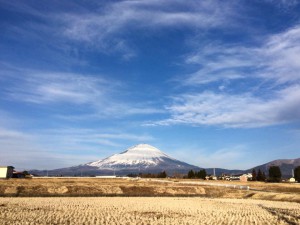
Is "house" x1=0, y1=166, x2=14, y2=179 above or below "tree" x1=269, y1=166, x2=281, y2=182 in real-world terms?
below

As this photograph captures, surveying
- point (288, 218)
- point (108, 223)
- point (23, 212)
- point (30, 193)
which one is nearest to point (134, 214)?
point (108, 223)

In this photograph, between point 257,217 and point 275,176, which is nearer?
point 257,217

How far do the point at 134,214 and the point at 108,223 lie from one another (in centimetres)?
635

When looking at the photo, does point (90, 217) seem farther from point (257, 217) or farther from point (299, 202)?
point (299, 202)

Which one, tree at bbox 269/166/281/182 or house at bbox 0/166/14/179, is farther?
tree at bbox 269/166/281/182

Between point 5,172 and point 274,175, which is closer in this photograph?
point 5,172

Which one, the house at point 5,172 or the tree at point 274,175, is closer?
the house at point 5,172

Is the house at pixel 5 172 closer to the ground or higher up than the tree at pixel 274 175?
closer to the ground

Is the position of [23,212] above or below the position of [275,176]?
below

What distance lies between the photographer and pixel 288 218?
99.6 ft

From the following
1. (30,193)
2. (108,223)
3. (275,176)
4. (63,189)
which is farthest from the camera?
(275,176)

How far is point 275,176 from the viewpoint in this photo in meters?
146

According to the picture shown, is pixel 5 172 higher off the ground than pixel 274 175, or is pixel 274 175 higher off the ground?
pixel 274 175

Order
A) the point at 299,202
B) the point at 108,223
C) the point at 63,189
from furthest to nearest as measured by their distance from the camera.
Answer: the point at 63,189
the point at 299,202
the point at 108,223
